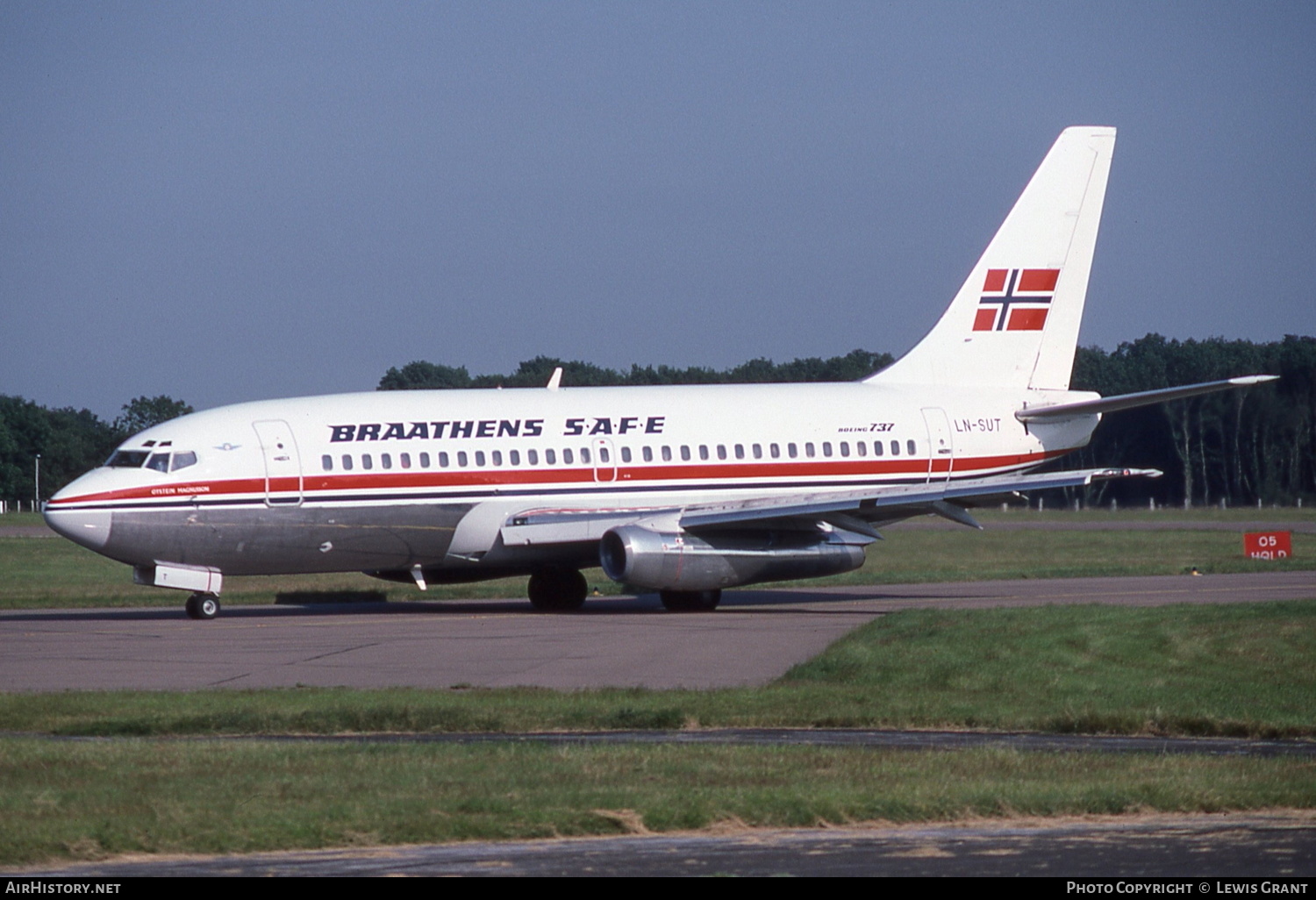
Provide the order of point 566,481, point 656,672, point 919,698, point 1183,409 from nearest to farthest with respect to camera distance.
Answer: point 919,698 → point 656,672 → point 566,481 → point 1183,409

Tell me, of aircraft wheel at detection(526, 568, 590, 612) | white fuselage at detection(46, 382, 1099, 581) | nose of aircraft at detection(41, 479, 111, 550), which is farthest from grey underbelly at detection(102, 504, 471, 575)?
aircraft wheel at detection(526, 568, 590, 612)

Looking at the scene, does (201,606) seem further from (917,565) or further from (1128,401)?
(917,565)

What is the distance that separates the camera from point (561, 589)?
1262 inches

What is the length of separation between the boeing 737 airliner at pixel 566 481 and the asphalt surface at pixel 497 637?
1.03 m

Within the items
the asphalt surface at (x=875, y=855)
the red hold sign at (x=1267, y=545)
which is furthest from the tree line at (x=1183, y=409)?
the asphalt surface at (x=875, y=855)

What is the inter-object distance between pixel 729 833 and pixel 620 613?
19.9 meters

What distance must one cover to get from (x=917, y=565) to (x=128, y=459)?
2195 cm

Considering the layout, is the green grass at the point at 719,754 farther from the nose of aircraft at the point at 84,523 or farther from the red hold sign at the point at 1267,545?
the red hold sign at the point at 1267,545

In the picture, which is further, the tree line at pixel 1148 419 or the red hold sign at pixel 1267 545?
the tree line at pixel 1148 419

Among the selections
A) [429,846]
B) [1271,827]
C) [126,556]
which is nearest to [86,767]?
[429,846]

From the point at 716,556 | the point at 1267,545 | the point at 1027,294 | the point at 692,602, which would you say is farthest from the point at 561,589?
the point at 1267,545

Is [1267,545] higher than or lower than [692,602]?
higher

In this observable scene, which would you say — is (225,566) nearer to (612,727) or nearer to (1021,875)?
(612,727)

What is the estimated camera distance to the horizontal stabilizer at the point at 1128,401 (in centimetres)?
3033
